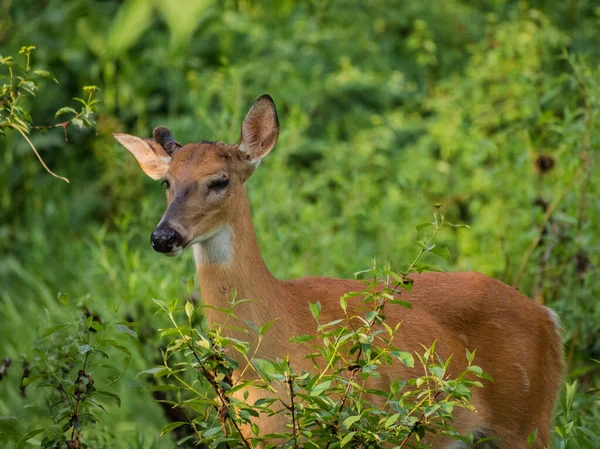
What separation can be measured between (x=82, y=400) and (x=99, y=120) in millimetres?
5623

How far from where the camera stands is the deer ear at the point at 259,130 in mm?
4711

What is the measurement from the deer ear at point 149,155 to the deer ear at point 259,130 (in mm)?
359

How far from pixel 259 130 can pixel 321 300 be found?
0.81 m

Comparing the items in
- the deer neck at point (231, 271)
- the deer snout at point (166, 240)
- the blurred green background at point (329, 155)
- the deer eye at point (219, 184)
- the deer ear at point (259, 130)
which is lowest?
the blurred green background at point (329, 155)

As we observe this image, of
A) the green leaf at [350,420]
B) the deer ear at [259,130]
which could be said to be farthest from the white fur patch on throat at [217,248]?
the green leaf at [350,420]

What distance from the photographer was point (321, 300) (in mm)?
4574

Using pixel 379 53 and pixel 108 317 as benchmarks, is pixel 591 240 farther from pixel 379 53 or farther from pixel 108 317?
pixel 379 53

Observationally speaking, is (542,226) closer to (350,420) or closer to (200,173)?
(200,173)

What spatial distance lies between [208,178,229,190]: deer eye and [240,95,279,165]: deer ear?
296mm

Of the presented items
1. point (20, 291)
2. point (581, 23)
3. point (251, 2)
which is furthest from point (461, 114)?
point (251, 2)

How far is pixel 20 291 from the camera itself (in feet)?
27.1

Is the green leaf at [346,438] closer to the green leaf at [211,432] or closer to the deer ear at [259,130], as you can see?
the green leaf at [211,432]

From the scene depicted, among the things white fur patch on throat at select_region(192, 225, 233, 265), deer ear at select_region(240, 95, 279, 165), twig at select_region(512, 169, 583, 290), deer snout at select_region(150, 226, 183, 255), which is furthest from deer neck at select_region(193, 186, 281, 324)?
twig at select_region(512, 169, 583, 290)

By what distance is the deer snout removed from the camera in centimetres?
404
